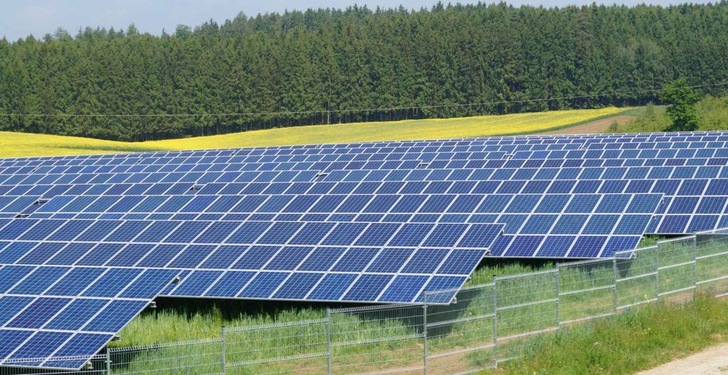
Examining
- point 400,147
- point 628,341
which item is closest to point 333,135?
Result: point 400,147

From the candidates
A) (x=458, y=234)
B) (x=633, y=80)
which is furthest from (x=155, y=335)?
(x=633, y=80)

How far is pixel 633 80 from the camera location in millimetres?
155125

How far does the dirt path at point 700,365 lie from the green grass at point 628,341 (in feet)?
0.78

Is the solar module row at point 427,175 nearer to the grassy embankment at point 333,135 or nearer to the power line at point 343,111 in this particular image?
the grassy embankment at point 333,135

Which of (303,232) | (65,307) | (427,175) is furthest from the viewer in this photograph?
(427,175)

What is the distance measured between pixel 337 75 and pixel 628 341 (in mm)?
133974

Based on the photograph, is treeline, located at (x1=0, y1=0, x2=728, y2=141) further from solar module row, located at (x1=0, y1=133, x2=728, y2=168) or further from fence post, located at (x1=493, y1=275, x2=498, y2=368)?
fence post, located at (x1=493, y1=275, x2=498, y2=368)

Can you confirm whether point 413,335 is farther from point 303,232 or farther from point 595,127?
point 595,127

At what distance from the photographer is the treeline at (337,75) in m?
143

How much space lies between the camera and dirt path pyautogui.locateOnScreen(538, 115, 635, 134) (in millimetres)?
108681

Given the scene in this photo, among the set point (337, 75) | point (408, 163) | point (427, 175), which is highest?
point (427, 175)

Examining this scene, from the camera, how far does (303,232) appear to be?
26.9 metres

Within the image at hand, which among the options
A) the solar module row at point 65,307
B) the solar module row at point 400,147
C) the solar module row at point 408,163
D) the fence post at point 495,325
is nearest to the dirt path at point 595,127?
the solar module row at point 400,147

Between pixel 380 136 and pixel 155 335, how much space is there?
98.1 metres
